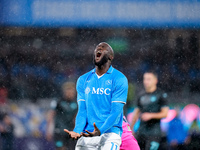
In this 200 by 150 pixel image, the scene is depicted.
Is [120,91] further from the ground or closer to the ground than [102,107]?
further from the ground

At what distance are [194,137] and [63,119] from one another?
249 cm

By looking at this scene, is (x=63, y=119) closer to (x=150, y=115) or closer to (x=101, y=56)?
(x=150, y=115)

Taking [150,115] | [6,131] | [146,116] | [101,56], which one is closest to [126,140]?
[101,56]

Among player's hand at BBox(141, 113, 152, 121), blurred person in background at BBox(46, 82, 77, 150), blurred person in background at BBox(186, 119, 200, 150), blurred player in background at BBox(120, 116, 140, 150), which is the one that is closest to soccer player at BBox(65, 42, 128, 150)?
blurred player in background at BBox(120, 116, 140, 150)

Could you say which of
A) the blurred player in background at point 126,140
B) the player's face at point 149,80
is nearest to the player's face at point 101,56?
the blurred player in background at point 126,140

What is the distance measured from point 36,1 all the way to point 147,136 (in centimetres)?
346

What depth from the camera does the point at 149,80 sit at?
6012 mm

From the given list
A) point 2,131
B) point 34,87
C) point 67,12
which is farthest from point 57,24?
point 2,131

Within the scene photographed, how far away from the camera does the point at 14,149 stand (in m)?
6.27

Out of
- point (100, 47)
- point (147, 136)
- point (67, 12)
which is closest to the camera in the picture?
point (100, 47)

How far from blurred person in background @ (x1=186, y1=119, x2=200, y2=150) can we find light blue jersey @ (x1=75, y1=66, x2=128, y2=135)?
378 cm

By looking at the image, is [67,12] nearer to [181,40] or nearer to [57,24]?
[57,24]

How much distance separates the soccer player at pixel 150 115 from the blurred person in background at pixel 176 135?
2.73 ft

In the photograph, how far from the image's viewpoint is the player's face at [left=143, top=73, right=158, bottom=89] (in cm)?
565
